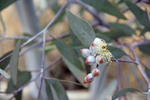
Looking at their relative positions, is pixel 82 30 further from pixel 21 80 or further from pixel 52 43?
pixel 52 43

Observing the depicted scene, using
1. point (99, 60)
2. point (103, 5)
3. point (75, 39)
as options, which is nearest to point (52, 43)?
point (75, 39)

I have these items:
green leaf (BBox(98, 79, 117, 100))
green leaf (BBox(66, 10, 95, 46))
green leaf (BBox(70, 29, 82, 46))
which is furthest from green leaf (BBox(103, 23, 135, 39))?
green leaf (BBox(98, 79, 117, 100))

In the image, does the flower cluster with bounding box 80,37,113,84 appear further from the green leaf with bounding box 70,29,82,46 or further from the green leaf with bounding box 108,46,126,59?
the green leaf with bounding box 70,29,82,46

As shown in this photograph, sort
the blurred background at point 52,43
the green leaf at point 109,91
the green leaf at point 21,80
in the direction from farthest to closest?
the green leaf at point 109,91 → the blurred background at point 52,43 → the green leaf at point 21,80

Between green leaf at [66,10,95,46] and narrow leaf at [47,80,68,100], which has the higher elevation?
green leaf at [66,10,95,46]

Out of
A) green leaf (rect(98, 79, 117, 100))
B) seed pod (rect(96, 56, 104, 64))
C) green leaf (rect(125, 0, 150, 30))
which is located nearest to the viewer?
seed pod (rect(96, 56, 104, 64))

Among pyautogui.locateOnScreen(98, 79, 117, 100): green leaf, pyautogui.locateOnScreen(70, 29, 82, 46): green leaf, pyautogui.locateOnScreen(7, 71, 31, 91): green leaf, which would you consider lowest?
pyautogui.locateOnScreen(98, 79, 117, 100): green leaf

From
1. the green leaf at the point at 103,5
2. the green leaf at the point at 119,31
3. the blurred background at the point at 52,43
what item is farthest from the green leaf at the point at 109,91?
the green leaf at the point at 103,5

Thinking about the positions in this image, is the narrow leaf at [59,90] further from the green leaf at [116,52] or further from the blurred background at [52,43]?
the blurred background at [52,43]
